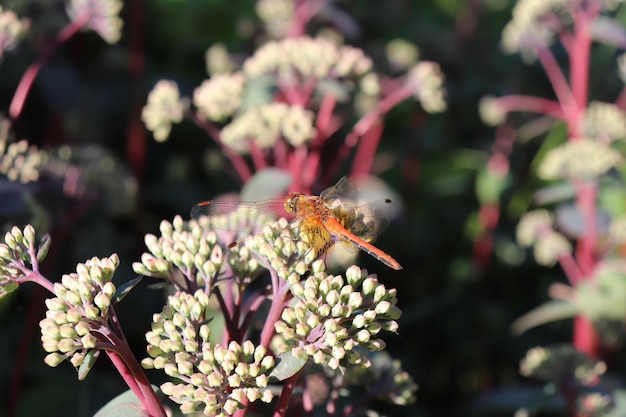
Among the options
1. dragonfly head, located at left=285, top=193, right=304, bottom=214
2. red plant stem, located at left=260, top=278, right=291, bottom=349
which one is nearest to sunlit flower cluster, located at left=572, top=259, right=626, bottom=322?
dragonfly head, located at left=285, top=193, right=304, bottom=214

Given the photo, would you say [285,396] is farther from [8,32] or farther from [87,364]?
[8,32]

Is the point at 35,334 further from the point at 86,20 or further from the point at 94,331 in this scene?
the point at 94,331

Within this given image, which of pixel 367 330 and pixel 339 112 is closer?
pixel 367 330

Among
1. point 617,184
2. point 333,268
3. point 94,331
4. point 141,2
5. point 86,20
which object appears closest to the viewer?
point 94,331

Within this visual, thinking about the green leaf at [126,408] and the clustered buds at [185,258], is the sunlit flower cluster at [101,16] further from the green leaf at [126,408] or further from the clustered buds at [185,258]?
the green leaf at [126,408]

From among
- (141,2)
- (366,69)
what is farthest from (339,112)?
(141,2)

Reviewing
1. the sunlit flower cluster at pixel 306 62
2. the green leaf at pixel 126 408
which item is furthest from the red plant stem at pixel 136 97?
the green leaf at pixel 126 408
